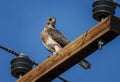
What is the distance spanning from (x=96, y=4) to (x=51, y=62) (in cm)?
119

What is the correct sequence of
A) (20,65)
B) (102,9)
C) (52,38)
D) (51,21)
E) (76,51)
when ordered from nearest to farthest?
(76,51)
(102,9)
(20,65)
(52,38)
(51,21)

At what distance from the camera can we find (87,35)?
10.7 metres

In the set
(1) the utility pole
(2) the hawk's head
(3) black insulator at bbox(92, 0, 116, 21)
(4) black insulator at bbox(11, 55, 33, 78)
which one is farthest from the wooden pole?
(2) the hawk's head

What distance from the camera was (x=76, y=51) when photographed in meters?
10.8

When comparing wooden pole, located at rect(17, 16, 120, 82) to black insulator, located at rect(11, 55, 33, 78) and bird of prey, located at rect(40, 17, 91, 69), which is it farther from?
bird of prey, located at rect(40, 17, 91, 69)

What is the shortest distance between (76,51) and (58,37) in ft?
19.3

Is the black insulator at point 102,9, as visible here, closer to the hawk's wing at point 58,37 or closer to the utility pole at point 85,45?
the utility pole at point 85,45

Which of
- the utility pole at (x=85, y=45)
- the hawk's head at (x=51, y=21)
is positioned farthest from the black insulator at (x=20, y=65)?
the hawk's head at (x=51, y=21)

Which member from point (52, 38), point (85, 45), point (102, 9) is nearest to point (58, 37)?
point (52, 38)

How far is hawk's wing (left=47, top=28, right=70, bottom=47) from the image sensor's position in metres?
15.8

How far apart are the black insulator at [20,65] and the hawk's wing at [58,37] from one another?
347 cm

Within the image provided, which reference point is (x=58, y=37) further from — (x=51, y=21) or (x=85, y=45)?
(x=85, y=45)

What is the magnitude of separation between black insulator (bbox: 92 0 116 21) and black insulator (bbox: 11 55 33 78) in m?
1.66

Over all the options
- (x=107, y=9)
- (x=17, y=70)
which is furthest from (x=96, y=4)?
(x=17, y=70)
